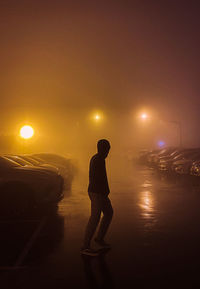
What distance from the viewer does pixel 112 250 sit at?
5.96m

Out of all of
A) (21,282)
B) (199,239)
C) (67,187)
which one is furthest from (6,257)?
(67,187)

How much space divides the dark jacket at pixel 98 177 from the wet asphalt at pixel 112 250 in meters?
1.08

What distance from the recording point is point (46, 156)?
18.7 metres

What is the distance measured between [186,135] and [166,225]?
61.9 m

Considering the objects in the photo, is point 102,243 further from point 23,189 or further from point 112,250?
point 23,189

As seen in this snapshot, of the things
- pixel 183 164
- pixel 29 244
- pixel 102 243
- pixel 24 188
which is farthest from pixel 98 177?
pixel 183 164

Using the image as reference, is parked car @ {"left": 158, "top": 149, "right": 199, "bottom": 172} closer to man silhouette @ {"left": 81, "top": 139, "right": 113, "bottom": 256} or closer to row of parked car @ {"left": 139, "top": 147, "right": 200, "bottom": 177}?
row of parked car @ {"left": 139, "top": 147, "right": 200, "bottom": 177}

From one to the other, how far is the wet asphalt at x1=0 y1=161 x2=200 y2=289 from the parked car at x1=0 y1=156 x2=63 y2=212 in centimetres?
38

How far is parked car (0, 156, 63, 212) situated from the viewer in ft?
27.9

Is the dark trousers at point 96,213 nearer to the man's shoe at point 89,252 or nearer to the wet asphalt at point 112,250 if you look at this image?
the man's shoe at point 89,252

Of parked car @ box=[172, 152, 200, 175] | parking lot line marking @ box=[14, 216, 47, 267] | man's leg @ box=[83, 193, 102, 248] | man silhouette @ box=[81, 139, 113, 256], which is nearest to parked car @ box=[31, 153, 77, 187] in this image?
parked car @ box=[172, 152, 200, 175]

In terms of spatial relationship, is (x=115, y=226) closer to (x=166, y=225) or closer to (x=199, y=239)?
(x=166, y=225)

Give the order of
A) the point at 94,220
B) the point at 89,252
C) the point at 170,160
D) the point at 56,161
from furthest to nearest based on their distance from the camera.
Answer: the point at 170,160 → the point at 56,161 → the point at 94,220 → the point at 89,252

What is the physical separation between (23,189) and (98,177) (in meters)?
3.25
